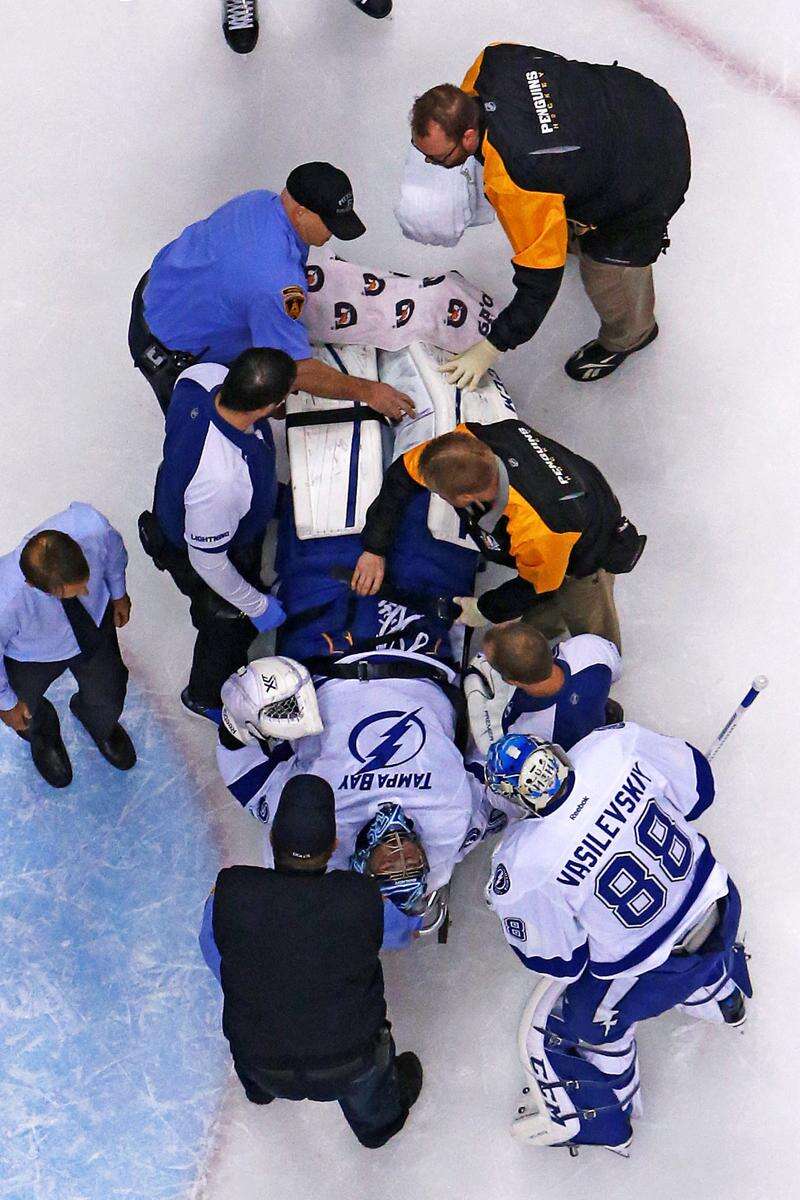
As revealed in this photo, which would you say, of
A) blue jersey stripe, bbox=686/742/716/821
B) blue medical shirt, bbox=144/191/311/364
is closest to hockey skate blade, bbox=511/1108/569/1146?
blue jersey stripe, bbox=686/742/716/821

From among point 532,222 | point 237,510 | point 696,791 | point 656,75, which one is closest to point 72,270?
point 237,510

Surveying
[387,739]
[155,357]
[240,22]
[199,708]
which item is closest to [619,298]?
[155,357]

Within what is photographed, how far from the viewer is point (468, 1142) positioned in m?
3.67

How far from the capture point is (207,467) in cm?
317

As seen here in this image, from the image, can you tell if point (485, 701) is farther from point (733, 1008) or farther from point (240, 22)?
point (240, 22)

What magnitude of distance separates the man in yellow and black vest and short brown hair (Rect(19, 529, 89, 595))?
34.9 inches

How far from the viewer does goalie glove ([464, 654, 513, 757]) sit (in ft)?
11.8

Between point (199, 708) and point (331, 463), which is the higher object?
point (331, 463)

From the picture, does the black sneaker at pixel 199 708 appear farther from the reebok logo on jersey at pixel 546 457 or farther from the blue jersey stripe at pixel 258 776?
the reebok logo on jersey at pixel 546 457

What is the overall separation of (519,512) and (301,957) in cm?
125

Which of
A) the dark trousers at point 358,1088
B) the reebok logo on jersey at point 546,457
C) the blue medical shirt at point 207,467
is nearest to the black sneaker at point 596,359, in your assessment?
the reebok logo on jersey at point 546,457

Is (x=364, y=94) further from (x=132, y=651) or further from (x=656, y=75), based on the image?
(x=132, y=651)

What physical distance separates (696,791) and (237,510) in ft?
4.84

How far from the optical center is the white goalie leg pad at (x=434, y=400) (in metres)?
3.76
